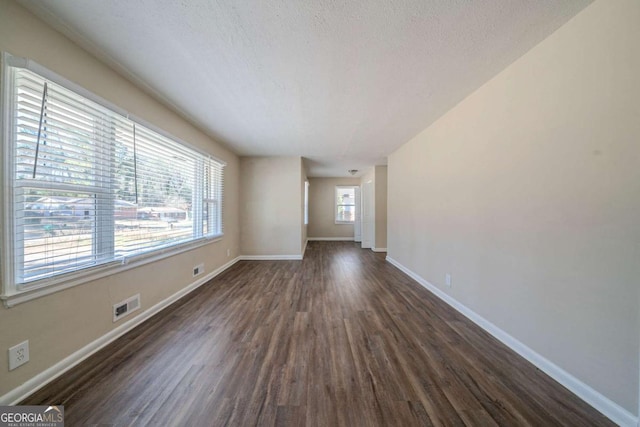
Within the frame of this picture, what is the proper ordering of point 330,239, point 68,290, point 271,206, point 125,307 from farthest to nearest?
1. point 330,239
2. point 271,206
3. point 125,307
4. point 68,290

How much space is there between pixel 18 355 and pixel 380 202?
573 cm

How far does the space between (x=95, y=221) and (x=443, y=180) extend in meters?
3.54

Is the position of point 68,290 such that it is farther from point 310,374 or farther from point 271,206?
point 271,206

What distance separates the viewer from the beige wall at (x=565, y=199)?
1126 mm

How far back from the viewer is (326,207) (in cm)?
796

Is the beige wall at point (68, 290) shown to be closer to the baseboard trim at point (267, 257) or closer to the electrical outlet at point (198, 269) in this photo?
the electrical outlet at point (198, 269)

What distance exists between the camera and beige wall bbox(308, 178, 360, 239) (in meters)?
7.95

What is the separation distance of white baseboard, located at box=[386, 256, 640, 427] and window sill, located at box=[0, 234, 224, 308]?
3.39 metres

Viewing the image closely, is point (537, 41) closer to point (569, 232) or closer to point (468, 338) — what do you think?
point (569, 232)

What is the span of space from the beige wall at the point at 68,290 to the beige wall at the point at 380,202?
4625mm

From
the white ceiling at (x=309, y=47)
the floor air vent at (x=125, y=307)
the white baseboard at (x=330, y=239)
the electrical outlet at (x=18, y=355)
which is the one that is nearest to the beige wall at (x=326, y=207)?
the white baseboard at (x=330, y=239)

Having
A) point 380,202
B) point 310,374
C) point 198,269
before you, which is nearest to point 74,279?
point 198,269
